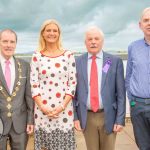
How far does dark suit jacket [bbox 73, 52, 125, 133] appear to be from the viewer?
12.3ft

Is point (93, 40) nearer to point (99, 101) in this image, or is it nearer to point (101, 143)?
point (99, 101)

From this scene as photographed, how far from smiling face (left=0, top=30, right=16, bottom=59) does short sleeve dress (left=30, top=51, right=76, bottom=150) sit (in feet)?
0.76

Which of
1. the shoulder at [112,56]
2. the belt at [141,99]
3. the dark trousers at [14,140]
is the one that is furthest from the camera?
the shoulder at [112,56]

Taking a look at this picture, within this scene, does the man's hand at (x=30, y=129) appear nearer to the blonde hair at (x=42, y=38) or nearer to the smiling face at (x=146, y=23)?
the blonde hair at (x=42, y=38)

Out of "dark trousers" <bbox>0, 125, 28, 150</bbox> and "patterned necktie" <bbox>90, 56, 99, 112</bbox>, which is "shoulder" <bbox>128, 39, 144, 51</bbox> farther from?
"dark trousers" <bbox>0, 125, 28, 150</bbox>

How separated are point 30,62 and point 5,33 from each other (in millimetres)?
375

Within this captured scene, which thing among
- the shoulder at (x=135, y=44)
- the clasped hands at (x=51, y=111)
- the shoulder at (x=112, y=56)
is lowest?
the clasped hands at (x=51, y=111)

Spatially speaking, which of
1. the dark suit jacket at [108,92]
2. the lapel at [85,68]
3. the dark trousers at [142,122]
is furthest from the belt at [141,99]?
the lapel at [85,68]

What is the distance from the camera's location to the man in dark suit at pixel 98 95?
3730 mm

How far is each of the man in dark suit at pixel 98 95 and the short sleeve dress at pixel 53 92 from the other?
109 millimetres

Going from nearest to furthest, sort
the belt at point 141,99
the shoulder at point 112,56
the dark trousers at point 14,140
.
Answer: the belt at point 141,99, the dark trousers at point 14,140, the shoulder at point 112,56

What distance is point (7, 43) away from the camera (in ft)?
12.1

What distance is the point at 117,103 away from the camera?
3824 millimetres

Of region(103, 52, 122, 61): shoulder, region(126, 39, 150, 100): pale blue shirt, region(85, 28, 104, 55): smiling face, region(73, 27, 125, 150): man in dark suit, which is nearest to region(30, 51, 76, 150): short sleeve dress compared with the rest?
region(73, 27, 125, 150): man in dark suit
